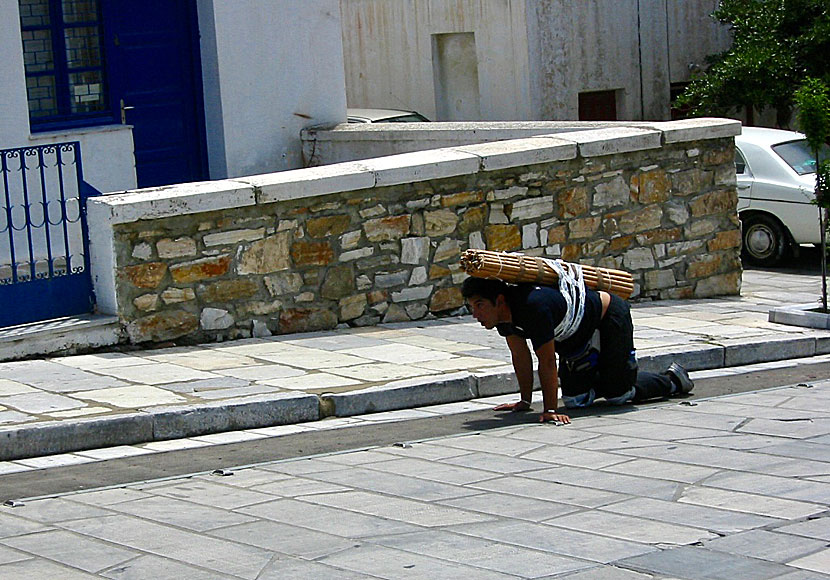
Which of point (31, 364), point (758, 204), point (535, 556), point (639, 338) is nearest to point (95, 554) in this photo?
point (535, 556)

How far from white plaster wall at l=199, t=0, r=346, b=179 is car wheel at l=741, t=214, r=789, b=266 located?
17.5ft

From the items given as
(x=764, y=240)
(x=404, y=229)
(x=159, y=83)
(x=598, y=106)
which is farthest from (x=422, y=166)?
(x=598, y=106)

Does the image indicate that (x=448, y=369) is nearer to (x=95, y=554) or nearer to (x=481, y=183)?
(x=481, y=183)

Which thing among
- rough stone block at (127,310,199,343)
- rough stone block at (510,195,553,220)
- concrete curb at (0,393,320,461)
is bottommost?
concrete curb at (0,393,320,461)

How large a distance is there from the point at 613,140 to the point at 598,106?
11700mm

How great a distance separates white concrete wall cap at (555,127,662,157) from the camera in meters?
11.7

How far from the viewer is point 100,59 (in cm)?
1362

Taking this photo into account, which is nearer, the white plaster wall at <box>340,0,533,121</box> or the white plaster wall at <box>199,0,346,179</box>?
the white plaster wall at <box>199,0,346,179</box>

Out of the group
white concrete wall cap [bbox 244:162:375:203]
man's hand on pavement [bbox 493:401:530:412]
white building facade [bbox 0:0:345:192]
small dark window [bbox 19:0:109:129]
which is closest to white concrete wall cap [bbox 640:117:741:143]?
white concrete wall cap [bbox 244:162:375:203]

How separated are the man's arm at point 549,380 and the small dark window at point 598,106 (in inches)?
618

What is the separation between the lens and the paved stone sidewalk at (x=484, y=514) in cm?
507

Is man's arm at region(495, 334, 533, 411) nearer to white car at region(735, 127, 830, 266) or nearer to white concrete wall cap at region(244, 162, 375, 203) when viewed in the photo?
white concrete wall cap at region(244, 162, 375, 203)

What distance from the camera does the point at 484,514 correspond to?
230 inches

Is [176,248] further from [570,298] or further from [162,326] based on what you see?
[570,298]
